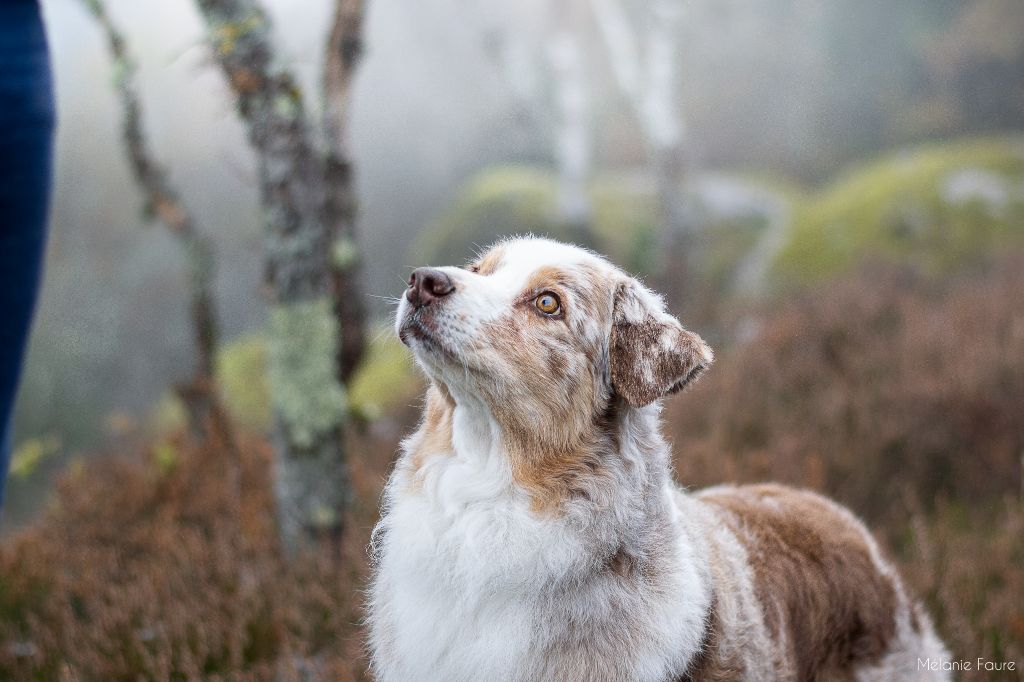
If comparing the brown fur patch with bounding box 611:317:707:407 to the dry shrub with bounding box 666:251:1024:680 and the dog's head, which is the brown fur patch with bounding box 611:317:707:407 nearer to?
the dog's head

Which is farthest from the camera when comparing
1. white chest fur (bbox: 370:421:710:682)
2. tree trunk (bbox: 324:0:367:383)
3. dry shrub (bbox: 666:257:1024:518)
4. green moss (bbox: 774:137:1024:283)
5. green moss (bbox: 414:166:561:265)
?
green moss (bbox: 414:166:561:265)

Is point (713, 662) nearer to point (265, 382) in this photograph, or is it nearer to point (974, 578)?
point (974, 578)

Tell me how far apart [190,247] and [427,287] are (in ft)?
17.5

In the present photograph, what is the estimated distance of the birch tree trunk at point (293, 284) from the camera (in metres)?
4.12

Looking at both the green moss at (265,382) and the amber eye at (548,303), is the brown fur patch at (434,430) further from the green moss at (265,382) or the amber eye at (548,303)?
the green moss at (265,382)

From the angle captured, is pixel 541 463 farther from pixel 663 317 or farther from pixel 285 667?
pixel 285 667

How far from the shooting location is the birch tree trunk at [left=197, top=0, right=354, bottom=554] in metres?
4.12

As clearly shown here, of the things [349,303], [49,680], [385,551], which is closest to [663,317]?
[385,551]

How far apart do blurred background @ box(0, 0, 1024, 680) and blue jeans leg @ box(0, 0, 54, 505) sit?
96cm

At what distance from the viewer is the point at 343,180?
7.07 meters

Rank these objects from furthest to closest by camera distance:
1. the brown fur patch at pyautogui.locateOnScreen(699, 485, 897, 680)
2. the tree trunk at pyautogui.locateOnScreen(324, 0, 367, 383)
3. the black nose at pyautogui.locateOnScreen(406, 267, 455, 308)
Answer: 1. the tree trunk at pyautogui.locateOnScreen(324, 0, 367, 383)
2. the brown fur patch at pyautogui.locateOnScreen(699, 485, 897, 680)
3. the black nose at pyautogui.locateOnScreen(406, 267, 455, 308)

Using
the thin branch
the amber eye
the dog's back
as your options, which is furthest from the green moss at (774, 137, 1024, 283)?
the amber eye

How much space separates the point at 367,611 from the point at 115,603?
1.96 meters

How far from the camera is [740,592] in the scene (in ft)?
8.63
